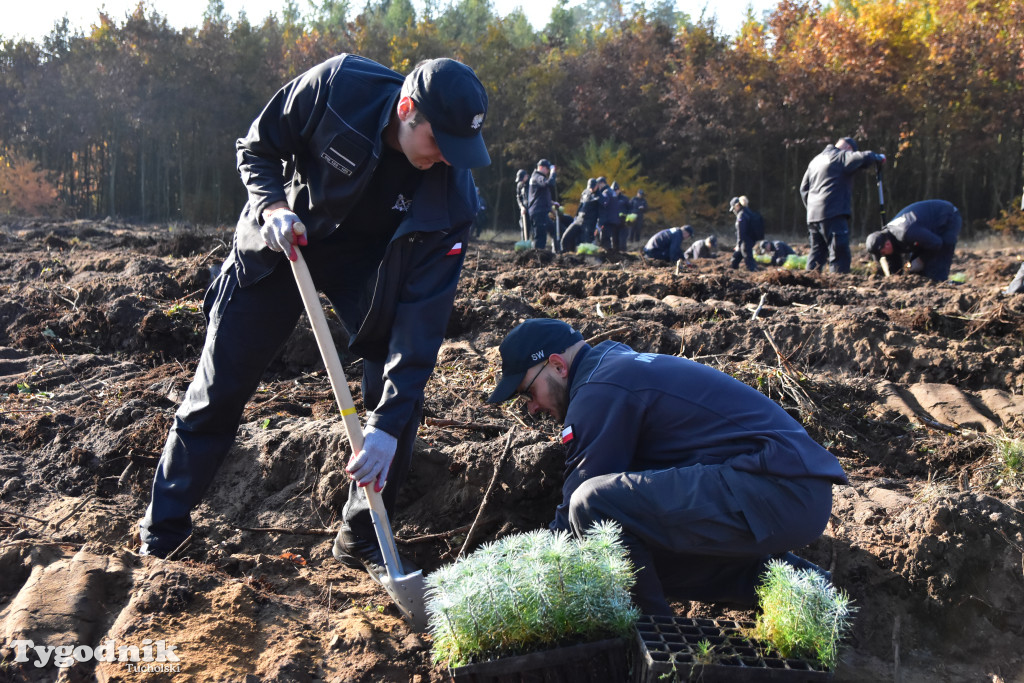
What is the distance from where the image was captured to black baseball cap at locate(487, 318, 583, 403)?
118 inches

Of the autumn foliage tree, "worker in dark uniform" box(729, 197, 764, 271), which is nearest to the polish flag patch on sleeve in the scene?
"worker in dark uniform" box(729, 197, 764, 271)

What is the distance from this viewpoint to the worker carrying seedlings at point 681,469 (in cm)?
272

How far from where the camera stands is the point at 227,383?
3.00 metres

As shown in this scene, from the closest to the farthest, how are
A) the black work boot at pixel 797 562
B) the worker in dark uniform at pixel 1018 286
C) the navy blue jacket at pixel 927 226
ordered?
the black work boot at pixel 797 562
the worker in dark uniform at pixel 1018 286
the navy blue jacket at pixel 927 226

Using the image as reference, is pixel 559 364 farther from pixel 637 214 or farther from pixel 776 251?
pixel 637 214

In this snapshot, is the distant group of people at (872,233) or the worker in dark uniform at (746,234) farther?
the worker in dark uniform at (746,234)

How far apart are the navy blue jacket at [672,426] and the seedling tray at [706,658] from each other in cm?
63

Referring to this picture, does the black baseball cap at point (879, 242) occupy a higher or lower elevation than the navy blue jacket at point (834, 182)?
lower

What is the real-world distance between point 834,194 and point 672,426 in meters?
8.93

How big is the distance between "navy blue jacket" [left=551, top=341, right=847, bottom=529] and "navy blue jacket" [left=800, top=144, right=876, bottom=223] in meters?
8.67

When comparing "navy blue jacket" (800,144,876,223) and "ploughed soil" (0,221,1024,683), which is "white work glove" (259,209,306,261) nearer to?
"ploughed soil" (0,221,1024,683)

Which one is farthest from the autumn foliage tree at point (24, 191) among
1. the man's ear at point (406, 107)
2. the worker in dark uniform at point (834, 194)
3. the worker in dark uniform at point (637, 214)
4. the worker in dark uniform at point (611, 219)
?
the man's ear at point (406, 107)

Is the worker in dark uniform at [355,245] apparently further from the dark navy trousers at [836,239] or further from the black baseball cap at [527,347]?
Result: the dark navy trousers at [836,239]

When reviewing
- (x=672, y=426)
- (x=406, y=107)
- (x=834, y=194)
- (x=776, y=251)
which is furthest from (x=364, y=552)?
(x=776, y=251)
